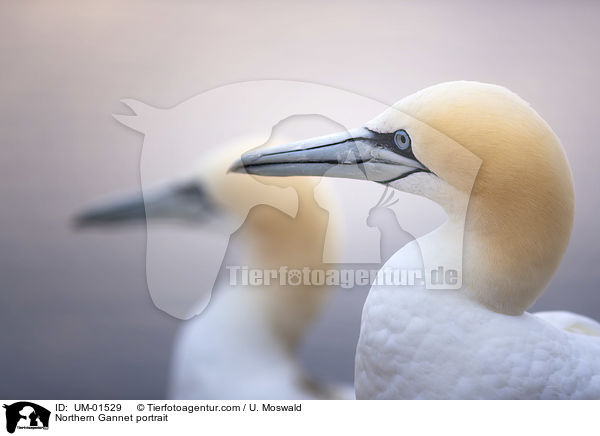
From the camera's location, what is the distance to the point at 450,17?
7.29 ft

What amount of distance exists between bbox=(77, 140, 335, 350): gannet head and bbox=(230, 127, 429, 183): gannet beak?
278 mm

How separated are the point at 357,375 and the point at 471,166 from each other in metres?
0.50

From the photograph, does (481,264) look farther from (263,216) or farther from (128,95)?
(128,95)

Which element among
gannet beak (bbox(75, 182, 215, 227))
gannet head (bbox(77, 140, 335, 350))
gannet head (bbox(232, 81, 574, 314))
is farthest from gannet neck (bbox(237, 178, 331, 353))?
gannet head (bbox(232, 81, 574, 314))

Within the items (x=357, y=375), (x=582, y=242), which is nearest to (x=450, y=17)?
(x=582, y=242)

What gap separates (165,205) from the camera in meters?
1.86

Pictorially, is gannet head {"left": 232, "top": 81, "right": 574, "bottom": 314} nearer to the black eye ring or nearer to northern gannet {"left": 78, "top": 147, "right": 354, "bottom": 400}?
the black eye ring

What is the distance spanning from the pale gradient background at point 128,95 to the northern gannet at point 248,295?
260 mm

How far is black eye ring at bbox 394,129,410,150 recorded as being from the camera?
1.37 meters

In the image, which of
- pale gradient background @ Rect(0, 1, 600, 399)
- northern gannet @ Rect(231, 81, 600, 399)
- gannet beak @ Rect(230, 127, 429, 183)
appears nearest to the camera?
northern gannet @ Rect(231, 81, 600, 399)
